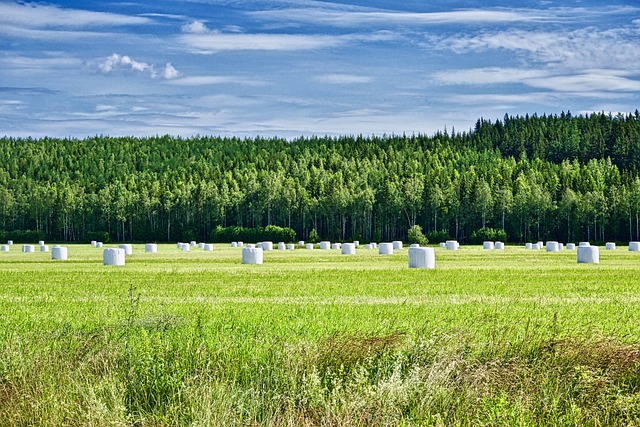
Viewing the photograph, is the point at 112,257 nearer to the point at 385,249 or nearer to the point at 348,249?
the point at 348,249

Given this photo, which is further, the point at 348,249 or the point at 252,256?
the point at 348,249

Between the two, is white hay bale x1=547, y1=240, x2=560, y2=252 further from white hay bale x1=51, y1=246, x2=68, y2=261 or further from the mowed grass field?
the mowed grass field

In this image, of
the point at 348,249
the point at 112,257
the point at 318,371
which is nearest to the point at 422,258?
the point at 112,257

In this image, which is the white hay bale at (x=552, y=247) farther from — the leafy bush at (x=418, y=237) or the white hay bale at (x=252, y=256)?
the leafy bush at (x=418, y=237)

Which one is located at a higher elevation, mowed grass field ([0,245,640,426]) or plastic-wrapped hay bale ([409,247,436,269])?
plastic-wrapped hay bale ([409,247,436,269])

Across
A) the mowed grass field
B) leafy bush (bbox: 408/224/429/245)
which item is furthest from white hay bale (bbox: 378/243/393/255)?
leafy bush (bbox: 408/224/429/245)

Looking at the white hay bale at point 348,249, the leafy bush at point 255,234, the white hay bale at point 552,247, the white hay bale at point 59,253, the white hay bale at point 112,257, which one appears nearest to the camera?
the white hay bale at point 112,257

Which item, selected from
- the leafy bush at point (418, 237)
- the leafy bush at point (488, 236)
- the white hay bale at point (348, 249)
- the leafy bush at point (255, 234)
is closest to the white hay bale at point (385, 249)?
the white hay bale at point (348, 249)

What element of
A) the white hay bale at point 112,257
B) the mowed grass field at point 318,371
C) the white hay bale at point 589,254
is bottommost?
the mowed grass field at point 318,371

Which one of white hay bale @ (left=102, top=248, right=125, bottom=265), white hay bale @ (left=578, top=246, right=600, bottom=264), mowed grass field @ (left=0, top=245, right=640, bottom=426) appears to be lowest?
mowed grass field @ (left=0, top=245, right=640, bottom=426)

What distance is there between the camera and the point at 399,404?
629 inches

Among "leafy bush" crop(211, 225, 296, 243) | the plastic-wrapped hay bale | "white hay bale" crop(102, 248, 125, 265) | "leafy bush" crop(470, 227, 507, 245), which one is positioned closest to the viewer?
the plastic-wrapped hay bale

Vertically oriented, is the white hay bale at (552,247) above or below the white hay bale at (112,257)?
below

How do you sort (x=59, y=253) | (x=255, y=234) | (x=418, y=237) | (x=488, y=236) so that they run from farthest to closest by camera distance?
1. (x=255, y=234)
2. (x=488, y=236)
3. (x=418, y=237)
4. (x=59, y=253)
